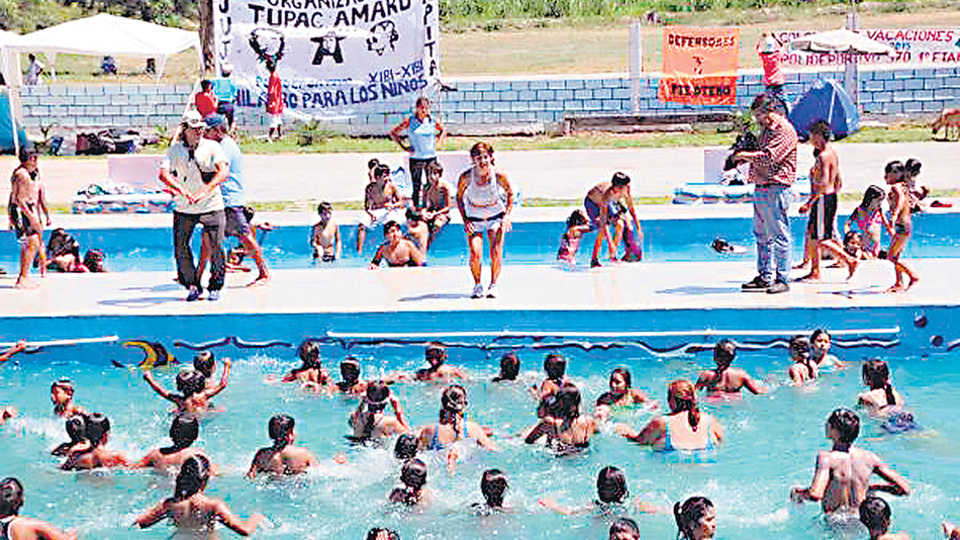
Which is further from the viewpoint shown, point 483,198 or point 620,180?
point 620,180

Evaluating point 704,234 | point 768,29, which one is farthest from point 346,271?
point 768,29

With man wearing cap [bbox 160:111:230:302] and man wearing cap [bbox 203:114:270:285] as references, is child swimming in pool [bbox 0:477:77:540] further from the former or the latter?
man wearing cap [bbox 203:114:270:285]

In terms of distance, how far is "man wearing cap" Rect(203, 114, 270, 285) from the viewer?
12094 millimetres

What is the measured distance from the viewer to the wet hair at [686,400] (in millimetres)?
9211

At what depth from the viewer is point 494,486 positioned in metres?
8.27

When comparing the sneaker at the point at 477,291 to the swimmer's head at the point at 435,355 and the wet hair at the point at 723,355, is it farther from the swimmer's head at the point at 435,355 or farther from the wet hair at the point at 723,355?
the wet hair at the point at 723,355

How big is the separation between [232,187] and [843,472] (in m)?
6.03

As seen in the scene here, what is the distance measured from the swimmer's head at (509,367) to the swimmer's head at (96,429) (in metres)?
2.92

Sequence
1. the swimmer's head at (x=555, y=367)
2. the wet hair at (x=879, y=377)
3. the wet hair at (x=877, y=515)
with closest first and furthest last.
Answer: the wet hair at (x=877, y=515), the wet hair at (x=879, y=377), the swimmer's head at (x=555, y=367)

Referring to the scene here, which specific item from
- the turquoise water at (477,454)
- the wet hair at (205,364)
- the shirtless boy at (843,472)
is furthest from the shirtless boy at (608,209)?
the shirtless boy at (843,472)

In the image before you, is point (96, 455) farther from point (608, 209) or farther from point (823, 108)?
point (823, 108)

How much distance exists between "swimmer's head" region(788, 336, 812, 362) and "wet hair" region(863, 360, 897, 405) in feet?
2.77

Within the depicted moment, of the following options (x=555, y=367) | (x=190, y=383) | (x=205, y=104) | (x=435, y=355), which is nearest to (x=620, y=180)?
(x=435, y=355)

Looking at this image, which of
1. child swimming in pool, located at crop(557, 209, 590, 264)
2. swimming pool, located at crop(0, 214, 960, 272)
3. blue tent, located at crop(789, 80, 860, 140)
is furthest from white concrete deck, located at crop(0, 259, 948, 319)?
blue tent, located at crop(789, 80, 860, 140)
